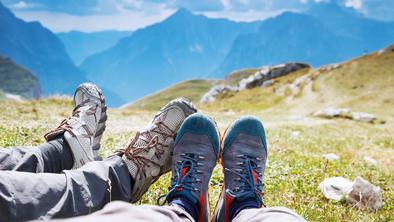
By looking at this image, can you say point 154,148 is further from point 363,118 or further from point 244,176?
point 363,118

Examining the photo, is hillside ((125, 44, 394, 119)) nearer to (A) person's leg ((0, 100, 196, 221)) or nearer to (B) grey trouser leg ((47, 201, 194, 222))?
(A) person's leg ((0, 100, 196, 221))

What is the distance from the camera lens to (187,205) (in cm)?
389

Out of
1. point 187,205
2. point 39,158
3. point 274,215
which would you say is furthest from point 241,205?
point 39,158

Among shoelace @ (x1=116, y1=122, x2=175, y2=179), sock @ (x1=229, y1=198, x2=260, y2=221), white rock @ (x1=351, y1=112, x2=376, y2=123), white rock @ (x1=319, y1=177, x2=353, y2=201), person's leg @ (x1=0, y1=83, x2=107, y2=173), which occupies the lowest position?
white rock @ (x1=351, y1=112, x2=376, y2=123)

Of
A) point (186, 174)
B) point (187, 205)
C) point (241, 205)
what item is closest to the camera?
point (187, 205)

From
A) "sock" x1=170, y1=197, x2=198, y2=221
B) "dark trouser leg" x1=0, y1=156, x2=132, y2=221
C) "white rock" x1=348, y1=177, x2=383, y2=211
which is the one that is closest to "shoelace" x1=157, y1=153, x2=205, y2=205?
"sock" x1=170, y1=197, x2=198, y2=221

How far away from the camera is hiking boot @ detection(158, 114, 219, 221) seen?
4027mm

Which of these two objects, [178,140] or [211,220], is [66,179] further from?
[178,140]

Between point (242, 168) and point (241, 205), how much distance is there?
0.81m

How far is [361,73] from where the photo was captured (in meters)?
58.4

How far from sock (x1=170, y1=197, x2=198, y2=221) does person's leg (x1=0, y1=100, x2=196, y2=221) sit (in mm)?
595

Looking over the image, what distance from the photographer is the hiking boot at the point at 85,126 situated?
5086 millimetres

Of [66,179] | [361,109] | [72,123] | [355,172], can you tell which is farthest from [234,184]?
[361,109]

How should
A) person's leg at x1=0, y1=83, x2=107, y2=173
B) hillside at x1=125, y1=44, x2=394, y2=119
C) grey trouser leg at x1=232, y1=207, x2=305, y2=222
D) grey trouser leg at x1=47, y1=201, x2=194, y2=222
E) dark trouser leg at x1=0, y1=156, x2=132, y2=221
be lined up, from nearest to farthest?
grey trouser leg at x1=47, y1=201, x2=194, y2=222 < grey trouser leg at x1=232, y1=207, x2=305, y2=222 < dark trouser leg at x1=0, y1=156, x2=132, y2=221 < person's leg at x1=0, y1=83, x2=107, y2=173 < hillside at x1=125, y1=44, x2=394, y2=119
